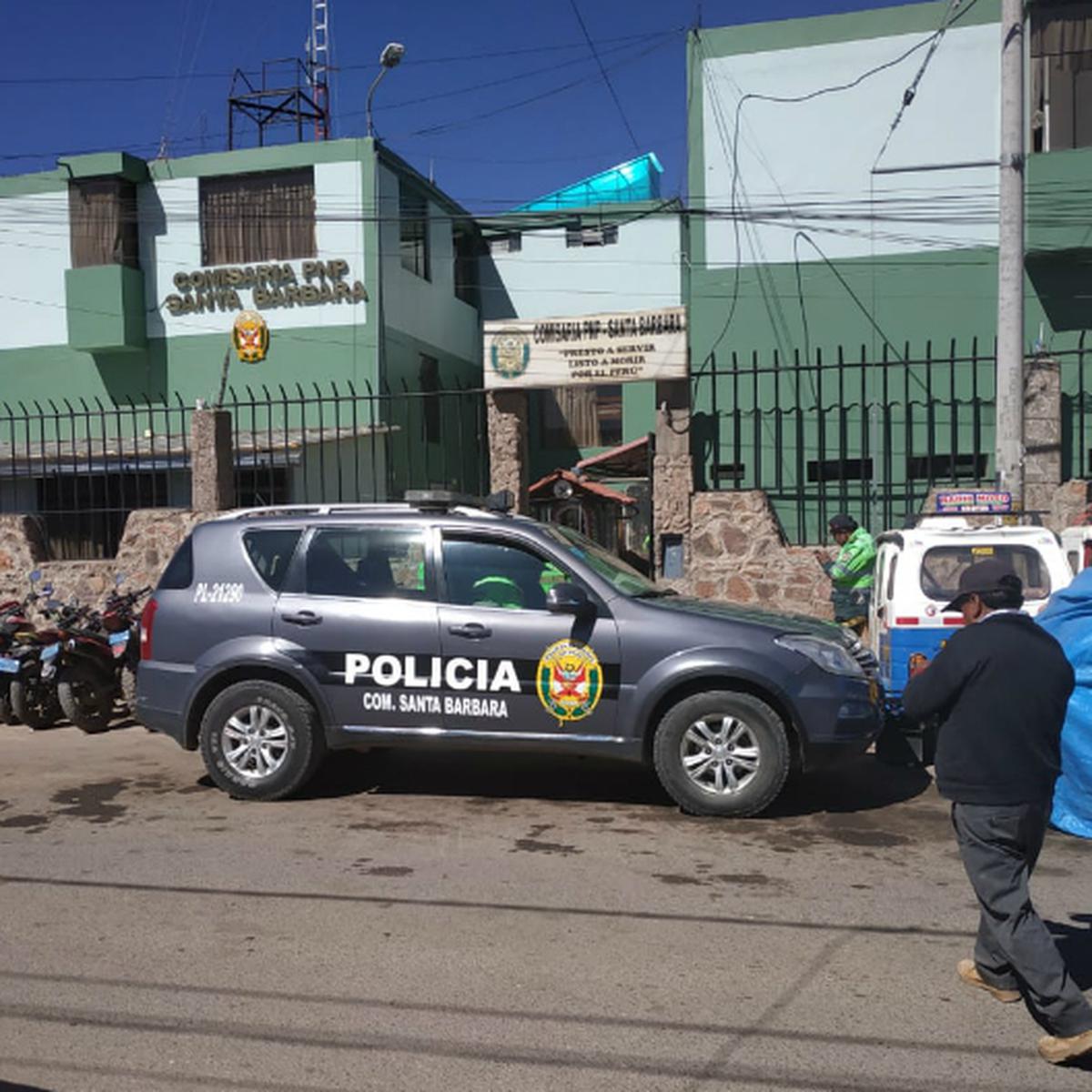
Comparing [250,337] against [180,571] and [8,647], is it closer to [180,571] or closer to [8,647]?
[8,647]

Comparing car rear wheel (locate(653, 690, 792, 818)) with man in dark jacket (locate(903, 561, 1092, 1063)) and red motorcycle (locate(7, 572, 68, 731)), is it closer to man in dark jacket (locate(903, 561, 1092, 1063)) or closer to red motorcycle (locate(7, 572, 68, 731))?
man in dark jacket (locate(903, 561, 1092, 1063))

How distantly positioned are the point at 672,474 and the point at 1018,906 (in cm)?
794

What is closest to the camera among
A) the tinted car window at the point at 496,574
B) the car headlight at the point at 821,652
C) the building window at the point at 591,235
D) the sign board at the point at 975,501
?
the car headlight at the point at 821,652

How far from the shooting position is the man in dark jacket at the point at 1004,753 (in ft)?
12.0

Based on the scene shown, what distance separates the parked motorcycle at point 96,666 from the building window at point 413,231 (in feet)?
43.3

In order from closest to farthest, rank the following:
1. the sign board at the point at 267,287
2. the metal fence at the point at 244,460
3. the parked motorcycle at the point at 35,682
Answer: the parked motorcycle at the point at 35,682, the metal fence at the point at 244,460, the sign board at the point at 267,287

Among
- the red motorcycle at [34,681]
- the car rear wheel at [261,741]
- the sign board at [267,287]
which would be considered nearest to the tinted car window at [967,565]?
the car rear wheel at [261,741]

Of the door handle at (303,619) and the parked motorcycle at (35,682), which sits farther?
the parked motorcycle at (35,682)

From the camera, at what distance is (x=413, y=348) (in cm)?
2234

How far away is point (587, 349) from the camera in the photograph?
1184 cm

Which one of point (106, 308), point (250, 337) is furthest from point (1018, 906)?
point (106, 308)

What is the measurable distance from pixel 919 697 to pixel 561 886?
2.18m

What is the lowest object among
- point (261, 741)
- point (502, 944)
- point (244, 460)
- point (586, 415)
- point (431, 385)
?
point (502, 944)

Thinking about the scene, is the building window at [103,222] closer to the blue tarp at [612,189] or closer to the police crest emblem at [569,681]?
the blue tarp at [612,189]
